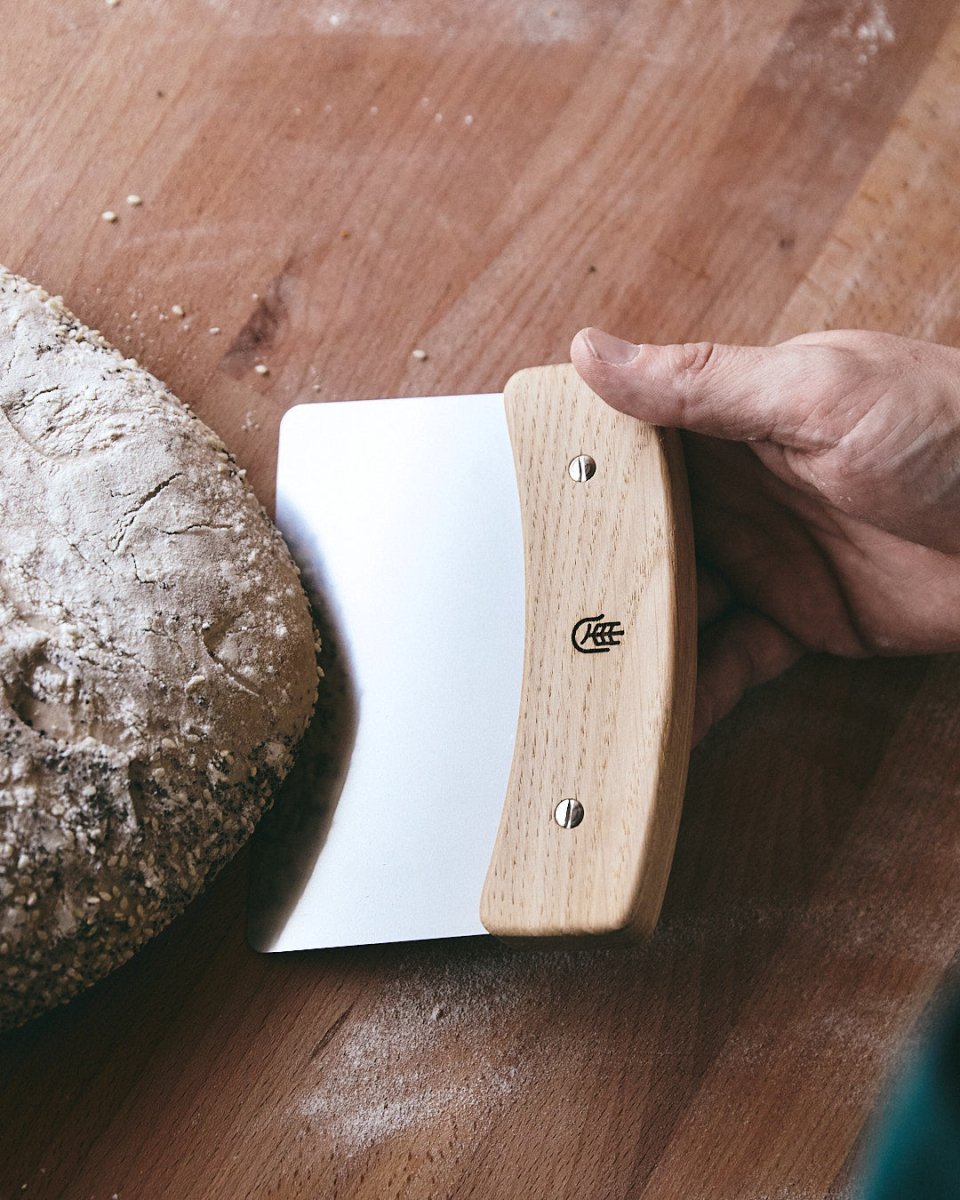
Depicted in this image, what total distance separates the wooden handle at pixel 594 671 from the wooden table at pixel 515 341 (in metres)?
0.17

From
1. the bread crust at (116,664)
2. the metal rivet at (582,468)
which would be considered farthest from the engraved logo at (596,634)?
the bread crust at (116,664)

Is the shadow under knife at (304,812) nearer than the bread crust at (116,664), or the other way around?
the bread crust at (116,664)

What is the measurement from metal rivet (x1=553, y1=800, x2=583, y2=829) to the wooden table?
0.19 meters

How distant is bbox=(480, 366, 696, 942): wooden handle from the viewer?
69 centimetres

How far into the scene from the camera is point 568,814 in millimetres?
713

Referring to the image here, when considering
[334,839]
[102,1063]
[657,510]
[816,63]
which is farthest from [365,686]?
[816,63]

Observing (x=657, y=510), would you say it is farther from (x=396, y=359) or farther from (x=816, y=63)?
(x=816, y=63)

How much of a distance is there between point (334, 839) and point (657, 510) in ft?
1.22

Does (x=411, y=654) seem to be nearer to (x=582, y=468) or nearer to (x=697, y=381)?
(x=582, y=468)

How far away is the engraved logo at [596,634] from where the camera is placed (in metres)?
0.73

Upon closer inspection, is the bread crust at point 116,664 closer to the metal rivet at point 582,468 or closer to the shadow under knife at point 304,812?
the shadow under knife at point 304,812

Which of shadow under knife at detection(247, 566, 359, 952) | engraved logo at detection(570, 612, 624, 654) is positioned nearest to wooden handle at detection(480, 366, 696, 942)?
engraved logo at detection(570, 612, 624, 654)

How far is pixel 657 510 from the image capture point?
2.43 ft

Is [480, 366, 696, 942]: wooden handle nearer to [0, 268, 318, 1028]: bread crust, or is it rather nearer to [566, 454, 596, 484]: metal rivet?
[566, 454, 596, 484]: metal rivet
